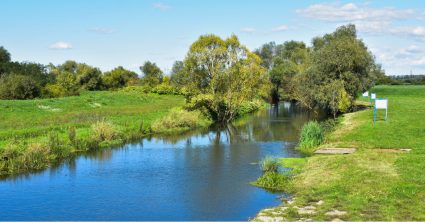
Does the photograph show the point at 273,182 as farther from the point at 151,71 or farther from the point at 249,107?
the point at 151,71

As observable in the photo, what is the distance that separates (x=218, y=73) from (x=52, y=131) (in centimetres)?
2538

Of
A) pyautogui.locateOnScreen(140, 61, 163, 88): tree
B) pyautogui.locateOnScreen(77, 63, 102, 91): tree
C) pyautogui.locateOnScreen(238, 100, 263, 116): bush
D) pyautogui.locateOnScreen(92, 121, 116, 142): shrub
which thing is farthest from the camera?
pyautogui.locateOnScreen(140, 61, 163, 88): tree

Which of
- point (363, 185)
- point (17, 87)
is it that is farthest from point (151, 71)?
point (363, 185)

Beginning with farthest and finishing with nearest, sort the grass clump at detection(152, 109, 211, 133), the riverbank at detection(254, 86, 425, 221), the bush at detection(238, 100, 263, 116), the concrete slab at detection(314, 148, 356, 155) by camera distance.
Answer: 1. the bush at detection(238, 100, 263, 116)
2. the grass clump at detection(152, 109, 211, 133)
3. the concrete slab at detection(314, 148, 356, 155)
4. the riverbank at detection(254, 86, 425, 221)

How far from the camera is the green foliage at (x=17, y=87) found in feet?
208

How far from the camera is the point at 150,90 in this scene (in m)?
96.3

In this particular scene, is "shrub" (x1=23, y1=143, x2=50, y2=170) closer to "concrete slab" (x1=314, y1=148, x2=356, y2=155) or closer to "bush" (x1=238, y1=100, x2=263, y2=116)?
"concrete slab" (x1=314, y1=148, x2=356, y2=155)

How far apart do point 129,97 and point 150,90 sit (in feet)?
65.0

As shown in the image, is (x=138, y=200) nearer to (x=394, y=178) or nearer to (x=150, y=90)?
(x=394, y=178)

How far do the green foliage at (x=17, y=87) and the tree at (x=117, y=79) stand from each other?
1712 inches

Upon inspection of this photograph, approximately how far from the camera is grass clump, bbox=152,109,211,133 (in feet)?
147

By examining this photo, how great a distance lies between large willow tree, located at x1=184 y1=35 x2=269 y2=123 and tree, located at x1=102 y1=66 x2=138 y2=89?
59417 mm

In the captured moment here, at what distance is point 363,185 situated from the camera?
1850cm

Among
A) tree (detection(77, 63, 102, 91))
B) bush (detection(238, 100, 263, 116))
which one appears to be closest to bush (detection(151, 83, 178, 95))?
tree (detection(77, 63, 102, 91))
